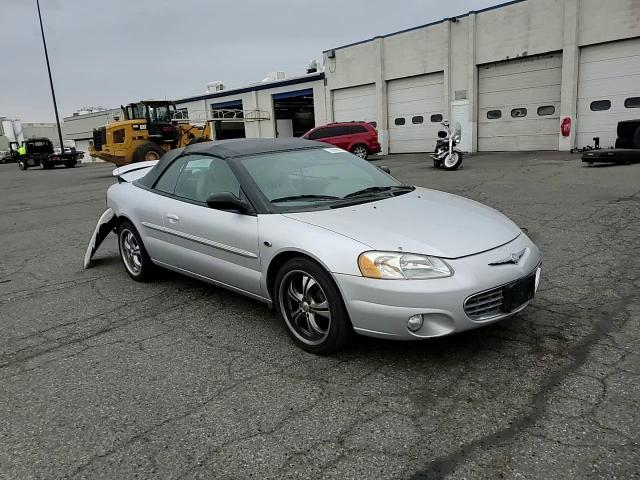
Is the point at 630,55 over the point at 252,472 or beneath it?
over

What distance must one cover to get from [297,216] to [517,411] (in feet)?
6.02

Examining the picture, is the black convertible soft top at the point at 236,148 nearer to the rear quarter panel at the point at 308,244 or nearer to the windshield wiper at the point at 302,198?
the windshield wiper at the point at 302,198

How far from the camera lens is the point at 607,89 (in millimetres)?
18266

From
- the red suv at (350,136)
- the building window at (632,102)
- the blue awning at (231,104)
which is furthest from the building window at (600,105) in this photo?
the blue awning at (231,104)

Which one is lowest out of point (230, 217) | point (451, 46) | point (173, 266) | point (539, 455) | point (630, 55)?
point (539, 455)

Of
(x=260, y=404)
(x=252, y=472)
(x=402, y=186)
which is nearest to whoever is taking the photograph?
(x=252, y=472)

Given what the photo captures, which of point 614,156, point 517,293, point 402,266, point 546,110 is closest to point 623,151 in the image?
point 614,156

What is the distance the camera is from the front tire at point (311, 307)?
10.6ft

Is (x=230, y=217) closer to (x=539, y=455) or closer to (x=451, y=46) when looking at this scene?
(x=539, y=455)

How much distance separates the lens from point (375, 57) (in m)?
25.2

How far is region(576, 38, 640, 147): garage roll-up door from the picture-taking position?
17641 mm

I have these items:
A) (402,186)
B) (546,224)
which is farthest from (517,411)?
(546,224)

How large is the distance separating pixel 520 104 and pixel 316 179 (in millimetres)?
19152

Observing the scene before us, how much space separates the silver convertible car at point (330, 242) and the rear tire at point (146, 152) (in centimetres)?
1676
